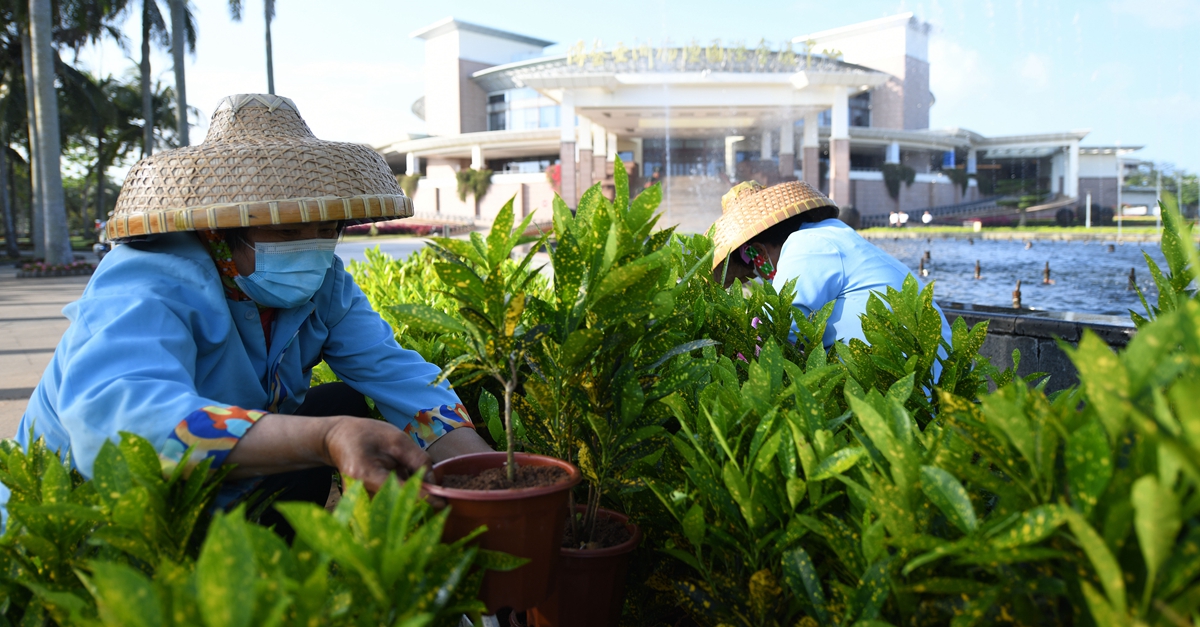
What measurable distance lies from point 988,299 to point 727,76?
19081 mm

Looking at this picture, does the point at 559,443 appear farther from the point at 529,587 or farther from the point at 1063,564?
the point at 1063,564

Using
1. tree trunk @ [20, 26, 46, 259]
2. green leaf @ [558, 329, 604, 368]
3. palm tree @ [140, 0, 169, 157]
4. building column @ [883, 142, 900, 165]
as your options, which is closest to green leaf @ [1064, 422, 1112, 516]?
green leaf @ [558, 329, 604, 368]

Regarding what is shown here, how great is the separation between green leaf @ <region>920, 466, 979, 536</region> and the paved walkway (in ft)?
16.5

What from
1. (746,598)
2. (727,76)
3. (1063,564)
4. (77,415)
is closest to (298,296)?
(77,415)

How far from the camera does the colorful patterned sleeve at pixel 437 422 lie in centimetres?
169

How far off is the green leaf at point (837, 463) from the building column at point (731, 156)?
3389 cm

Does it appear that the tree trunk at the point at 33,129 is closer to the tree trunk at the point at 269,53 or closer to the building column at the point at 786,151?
the tree trunk at the point at 269,53

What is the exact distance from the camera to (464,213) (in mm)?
38344

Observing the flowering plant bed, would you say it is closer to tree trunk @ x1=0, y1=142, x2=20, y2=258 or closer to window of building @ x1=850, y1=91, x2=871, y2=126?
tree trunk @ x1=0, y1=142, x2=20, y2=258

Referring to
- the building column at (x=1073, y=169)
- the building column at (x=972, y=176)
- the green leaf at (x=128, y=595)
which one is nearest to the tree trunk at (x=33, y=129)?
the green leaf at (x=128, y=595)

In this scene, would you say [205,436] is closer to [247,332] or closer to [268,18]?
[247,332]

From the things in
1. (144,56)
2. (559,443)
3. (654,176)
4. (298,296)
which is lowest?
(559,443)

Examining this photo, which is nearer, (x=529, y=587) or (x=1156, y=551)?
(x=1156, y=551)

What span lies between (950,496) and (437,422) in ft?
3.69
